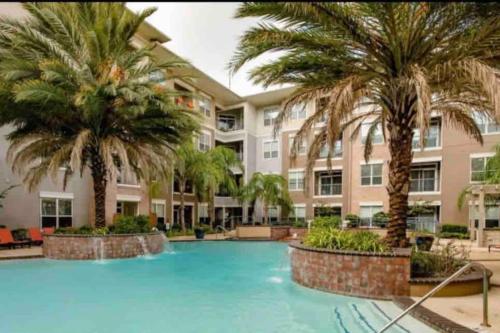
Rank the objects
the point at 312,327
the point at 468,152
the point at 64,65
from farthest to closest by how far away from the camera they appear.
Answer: the point at 468,152 → the point at 64,65 → the point at 312,327

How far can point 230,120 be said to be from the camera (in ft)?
121

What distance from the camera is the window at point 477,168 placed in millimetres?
24133

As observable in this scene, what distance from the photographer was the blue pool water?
19.6ft

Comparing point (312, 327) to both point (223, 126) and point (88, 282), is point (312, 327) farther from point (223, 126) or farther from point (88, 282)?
point (223, 126)

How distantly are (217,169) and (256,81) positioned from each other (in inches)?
634

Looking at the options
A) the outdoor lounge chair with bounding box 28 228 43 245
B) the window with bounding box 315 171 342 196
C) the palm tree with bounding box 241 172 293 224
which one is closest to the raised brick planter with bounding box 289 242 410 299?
the outdoor lounge chair with bounding box 28 228 43 245

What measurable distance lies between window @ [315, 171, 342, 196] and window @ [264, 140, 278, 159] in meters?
4.92

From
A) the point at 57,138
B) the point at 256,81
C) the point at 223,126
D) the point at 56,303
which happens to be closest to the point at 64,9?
the point at 57,138

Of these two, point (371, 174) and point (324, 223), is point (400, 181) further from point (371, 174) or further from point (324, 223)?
point (371, 174)

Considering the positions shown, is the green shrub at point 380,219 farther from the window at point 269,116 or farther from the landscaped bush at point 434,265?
the landscaped bush at point 434,265

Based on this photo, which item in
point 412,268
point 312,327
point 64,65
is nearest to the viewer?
point 312,327

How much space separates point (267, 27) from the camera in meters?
8.38

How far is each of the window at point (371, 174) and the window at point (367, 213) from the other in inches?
75.1

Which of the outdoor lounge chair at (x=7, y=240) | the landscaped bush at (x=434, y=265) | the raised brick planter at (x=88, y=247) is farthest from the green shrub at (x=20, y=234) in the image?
the landscaped bush at (x=434, y=265)
